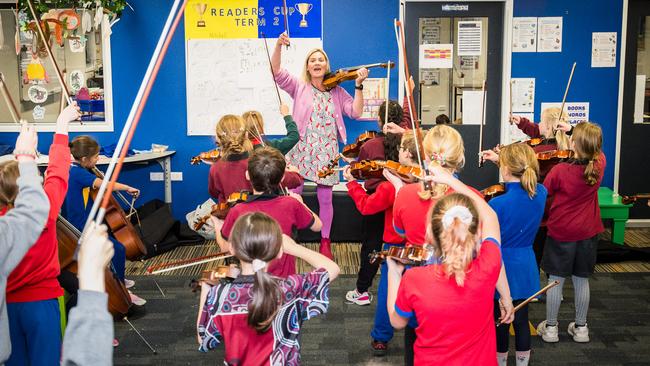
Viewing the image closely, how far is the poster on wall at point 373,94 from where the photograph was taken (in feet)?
21.5

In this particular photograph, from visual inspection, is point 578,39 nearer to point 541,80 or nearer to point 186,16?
point 541,80

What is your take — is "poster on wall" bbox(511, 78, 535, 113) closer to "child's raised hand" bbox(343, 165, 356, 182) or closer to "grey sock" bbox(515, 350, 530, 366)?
"child's raised hand" bbox(343, 165, 356, 182)

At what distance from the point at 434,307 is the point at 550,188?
200cm

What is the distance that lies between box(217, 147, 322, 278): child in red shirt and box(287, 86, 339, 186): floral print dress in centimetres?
219

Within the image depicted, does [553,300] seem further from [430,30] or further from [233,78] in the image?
[233,78]

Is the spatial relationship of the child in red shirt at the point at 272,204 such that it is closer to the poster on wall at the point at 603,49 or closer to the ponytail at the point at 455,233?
the ponytail at the point at 455,233

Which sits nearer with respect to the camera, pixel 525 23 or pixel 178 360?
pixel 178 360

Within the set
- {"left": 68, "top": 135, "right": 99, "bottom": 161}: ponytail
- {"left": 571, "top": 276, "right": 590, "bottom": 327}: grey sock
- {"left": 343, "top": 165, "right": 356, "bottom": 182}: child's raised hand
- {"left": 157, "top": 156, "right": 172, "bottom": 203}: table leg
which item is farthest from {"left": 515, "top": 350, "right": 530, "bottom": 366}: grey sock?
{"left": 157, "top": 156, "right": 172, "bottom": 203}: table leg

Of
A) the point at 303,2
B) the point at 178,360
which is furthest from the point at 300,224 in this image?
the point at 303,2

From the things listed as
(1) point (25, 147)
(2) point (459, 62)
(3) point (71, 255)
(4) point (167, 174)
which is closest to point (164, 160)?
(4) point (167, 174)

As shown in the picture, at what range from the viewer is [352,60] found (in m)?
6.59

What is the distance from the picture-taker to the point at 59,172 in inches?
102

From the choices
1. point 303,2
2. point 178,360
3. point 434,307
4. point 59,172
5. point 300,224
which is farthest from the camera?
point 303,2

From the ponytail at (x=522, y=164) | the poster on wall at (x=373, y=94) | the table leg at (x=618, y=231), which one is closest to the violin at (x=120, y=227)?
the ponytail at (x=522, y=164)
